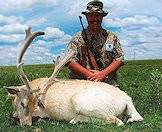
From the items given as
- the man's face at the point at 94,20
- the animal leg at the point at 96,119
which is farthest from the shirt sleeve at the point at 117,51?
the animal leg at the point at 96,119

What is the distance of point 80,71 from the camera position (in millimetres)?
12977

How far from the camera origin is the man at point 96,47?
43.8 ft

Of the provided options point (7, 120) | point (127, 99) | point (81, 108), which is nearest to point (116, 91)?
point (127, 99)

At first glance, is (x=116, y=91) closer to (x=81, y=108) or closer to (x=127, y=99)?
(x=127, y=99)

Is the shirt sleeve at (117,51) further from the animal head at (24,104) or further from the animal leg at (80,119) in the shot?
the animal head at (24,104)

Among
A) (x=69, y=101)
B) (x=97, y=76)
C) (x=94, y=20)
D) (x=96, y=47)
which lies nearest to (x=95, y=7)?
(x=94, y=20)

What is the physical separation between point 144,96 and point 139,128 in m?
6.20

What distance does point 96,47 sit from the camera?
13703mm

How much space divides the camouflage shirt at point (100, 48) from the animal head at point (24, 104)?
2.49m

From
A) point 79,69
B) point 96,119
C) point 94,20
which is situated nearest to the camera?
point 96,119

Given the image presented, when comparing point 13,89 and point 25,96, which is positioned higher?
point 13,89

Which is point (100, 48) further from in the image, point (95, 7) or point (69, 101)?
point (69, 101)

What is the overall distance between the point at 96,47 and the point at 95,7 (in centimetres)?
105

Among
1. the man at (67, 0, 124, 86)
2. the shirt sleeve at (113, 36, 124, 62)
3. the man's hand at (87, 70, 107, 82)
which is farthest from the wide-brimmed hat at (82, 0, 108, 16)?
the man's hand at (87, 70, 107, 82)
